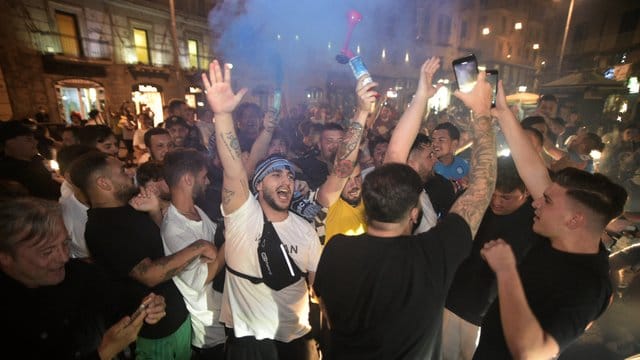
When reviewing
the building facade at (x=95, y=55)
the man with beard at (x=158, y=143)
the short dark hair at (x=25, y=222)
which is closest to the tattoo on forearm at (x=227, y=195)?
the short dark hair at (x=25, y=222)

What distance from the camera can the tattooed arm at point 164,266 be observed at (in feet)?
7.79

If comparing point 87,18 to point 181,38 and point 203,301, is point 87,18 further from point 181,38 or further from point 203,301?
point 203,301

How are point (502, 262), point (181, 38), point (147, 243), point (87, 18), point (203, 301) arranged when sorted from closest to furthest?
1. point (502, 262)
2. point (147, 243)
3. point (203, 301)
4. point (87, 18)
5. point (181, 38)

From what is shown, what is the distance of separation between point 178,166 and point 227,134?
77 centimetres

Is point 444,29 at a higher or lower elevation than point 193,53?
higher

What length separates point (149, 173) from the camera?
322 centimetres

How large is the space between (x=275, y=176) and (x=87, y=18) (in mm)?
21070

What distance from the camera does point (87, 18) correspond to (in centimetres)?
1748

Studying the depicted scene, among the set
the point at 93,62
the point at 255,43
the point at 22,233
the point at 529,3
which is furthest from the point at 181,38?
the point at 529,3

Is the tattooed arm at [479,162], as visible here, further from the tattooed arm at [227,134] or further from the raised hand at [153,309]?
the raised hand at [153,309]

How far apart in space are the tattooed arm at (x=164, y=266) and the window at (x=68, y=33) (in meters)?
20.4

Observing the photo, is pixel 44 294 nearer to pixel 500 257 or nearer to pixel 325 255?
pixel 325 255

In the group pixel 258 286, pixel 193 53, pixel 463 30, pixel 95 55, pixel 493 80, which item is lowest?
pixel 258 286

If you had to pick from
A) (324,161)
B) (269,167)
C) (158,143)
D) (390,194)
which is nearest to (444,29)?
(324,161)
